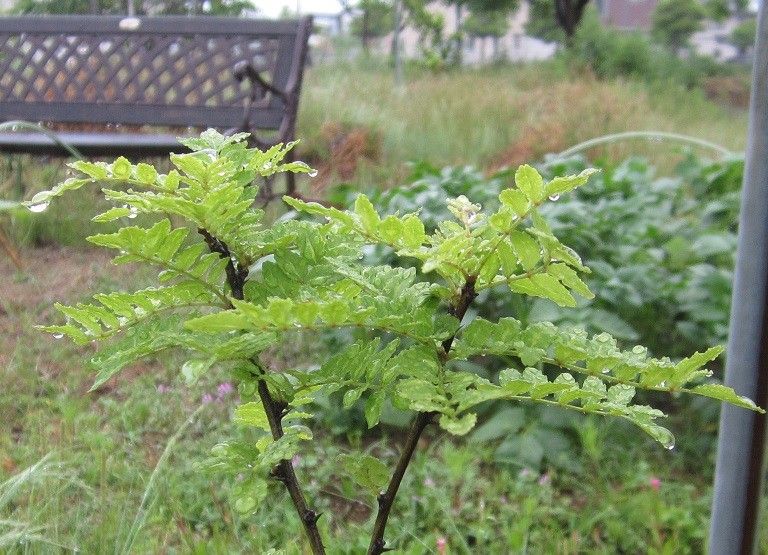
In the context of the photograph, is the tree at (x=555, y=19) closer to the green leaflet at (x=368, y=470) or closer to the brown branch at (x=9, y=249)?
the brown branch at (x=9, y=249)

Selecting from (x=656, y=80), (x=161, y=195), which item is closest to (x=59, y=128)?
(x=161, y=195)

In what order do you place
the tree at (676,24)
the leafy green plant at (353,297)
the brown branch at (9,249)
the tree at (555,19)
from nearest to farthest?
the leafy green plant at (353,297) < the brown branch at (9,249) < the tree at (555,19) < the tree at (676,24)

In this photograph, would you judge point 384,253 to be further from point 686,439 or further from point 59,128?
point 59,128

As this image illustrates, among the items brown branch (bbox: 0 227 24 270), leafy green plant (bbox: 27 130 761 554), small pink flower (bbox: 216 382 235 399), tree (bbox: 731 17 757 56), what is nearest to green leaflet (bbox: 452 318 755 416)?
leafy green plant (bbox: 27 130 761 554)

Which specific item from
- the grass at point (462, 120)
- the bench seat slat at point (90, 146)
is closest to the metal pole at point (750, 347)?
the bench seat slat at point (90, 146)

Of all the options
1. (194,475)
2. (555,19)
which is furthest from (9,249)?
(555,19)

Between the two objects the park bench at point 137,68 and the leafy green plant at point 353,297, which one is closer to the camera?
the leafy green plant at point 353,297

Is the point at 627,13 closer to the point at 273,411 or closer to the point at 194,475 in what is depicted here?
the point at 194,475
